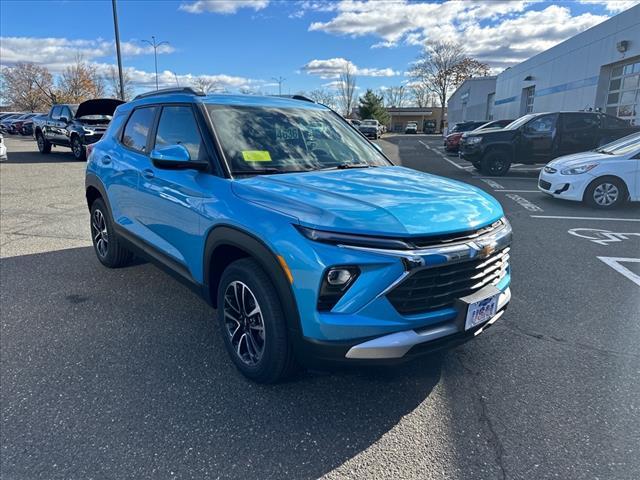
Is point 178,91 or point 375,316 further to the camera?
point 178,91

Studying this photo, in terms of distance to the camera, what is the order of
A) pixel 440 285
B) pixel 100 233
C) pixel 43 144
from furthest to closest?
pixel 43 144
pixel 100 233
pixel 440 285

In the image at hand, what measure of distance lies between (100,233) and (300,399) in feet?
11.6

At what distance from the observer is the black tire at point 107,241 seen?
15.4ft

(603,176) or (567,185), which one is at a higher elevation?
(603,176)

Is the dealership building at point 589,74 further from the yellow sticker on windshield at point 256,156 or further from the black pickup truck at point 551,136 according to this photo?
the yellow sticker on windshield at point 256,156

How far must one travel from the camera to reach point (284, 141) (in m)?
3.38

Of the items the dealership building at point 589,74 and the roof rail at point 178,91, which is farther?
the dealership building at point 589,74

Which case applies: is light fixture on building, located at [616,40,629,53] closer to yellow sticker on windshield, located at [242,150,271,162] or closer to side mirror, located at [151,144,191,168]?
yellow sticker on windshield, located at [242,150,271,162]

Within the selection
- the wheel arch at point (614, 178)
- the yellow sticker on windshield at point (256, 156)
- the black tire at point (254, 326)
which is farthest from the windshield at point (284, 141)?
the wheel arch at point (614, 178)

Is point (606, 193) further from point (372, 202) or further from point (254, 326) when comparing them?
point (254, 326)

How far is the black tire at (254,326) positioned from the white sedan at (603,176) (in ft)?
26.8

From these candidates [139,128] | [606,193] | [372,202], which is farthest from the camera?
[606,193]

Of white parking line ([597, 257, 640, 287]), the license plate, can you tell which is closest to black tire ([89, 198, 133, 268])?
the license plate

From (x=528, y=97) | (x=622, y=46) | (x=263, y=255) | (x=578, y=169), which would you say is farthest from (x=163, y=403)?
(x=528, y=97)
